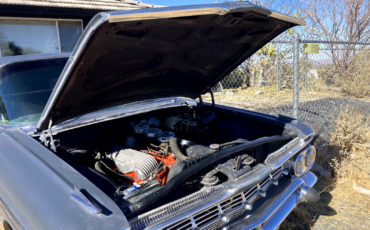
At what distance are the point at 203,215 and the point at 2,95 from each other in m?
1.96

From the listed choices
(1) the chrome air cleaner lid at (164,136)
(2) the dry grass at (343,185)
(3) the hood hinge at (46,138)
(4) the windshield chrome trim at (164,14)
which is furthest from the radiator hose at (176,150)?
(2) the dry grass at (343,185)

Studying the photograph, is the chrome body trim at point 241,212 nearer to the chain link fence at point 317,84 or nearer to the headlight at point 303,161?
the headlight at point 303,161

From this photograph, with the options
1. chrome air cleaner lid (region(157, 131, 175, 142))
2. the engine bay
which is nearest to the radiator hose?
the engine bay

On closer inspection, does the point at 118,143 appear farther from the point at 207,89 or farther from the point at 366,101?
the point at 366,101

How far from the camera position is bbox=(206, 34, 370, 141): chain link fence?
4320mm

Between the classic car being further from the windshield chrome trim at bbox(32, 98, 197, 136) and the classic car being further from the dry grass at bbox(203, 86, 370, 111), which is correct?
the dry grass at bbox(203, 86, 370, 111)

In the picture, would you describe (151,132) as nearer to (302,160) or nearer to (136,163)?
(136,163)

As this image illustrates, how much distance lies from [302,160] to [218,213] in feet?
3.71

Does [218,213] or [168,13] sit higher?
[168,13]

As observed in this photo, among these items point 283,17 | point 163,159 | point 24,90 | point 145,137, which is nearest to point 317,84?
point 283,17

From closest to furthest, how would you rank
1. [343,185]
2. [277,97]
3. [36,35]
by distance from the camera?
[343,185]
[277,97]
[36,35]

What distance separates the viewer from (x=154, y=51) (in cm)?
202

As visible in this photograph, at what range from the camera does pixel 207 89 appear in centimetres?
308

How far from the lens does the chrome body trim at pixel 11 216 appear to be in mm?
1351
